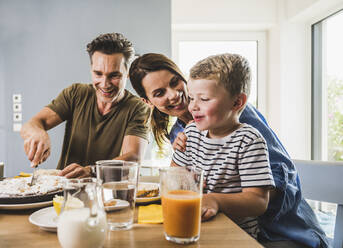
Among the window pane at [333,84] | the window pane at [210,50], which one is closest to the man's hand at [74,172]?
the window pane at [333,84]

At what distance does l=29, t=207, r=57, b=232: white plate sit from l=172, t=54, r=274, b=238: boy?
42 cm

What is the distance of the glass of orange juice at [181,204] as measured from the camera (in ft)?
1.91

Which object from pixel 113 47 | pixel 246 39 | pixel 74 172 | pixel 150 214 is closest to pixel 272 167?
pixel 150 214

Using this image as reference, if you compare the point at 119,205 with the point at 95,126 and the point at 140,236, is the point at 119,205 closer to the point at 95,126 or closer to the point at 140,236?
the point at 140,236

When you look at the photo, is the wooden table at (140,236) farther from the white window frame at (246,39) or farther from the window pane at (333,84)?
the white window frame at (246,39)

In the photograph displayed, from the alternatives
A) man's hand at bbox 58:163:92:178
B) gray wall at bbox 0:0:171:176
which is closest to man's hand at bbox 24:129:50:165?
man's hand at bbox 58:163:92:178

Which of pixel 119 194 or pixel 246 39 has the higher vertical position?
pixel 246 39

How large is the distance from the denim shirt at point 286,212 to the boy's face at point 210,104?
0.21 m

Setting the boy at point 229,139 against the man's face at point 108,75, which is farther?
the man's face at point 108,75

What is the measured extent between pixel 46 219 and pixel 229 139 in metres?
0.57

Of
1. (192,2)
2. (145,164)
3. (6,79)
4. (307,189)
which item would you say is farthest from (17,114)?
(307,189)

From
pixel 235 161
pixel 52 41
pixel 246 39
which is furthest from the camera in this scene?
pixel 246 39

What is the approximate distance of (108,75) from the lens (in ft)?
5.76

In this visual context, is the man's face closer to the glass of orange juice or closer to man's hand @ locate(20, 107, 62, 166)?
man's hand @ locate(20, 107, 62, 166)
